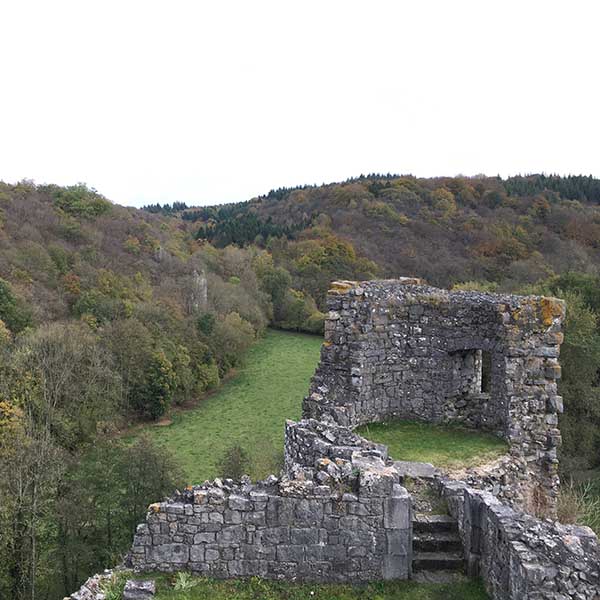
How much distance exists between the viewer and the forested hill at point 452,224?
61.5m

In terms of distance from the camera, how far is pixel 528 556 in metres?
5.83

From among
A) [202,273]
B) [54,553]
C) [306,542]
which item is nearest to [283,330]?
[202,273]

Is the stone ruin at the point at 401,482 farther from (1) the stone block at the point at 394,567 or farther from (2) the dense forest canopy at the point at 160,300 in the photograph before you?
(2) the dense forest canopy at the point at 160,300

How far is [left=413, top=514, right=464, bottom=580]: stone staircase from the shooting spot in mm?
7285

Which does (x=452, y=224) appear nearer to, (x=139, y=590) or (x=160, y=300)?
(x=160, y=300)

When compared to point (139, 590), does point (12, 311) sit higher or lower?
higher

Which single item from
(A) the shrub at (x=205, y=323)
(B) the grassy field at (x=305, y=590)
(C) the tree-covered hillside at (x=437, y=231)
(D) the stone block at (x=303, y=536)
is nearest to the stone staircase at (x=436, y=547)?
(B) the grassy field at (x=305, y=590)

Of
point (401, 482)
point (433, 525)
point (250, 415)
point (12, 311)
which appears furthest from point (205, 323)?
point (433, 525)

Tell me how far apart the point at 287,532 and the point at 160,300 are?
4035 cm

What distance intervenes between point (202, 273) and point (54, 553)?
39094mm

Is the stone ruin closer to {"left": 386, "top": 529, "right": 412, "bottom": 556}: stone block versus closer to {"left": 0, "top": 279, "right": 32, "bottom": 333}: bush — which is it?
{"left": 386, "top": 529, "right": 412, "bottom": 556}: stone block

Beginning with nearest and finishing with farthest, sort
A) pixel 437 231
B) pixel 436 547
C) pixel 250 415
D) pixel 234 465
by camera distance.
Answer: pixel 436 547 → pixel 234 465 → pixel 250 415 → pixel 437 231

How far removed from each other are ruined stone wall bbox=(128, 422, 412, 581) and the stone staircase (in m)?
0.42

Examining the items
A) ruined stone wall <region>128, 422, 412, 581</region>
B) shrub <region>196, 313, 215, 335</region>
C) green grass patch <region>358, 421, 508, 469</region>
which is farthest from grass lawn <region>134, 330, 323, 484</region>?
ruined stone wall <region>128, 422, 412, 581</region>
